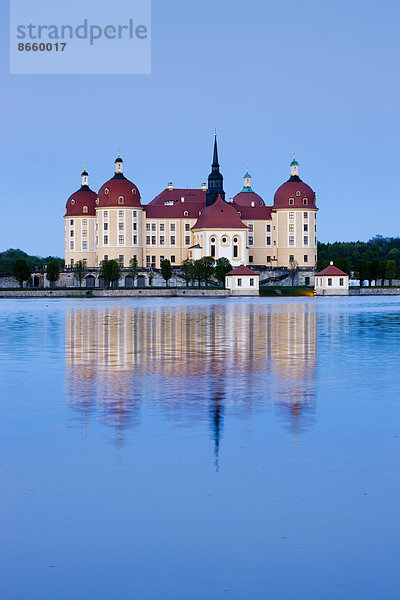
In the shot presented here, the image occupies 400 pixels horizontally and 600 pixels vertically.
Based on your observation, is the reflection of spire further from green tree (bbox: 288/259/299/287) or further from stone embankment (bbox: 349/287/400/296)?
green tree (bbox: 288/259/299/287)

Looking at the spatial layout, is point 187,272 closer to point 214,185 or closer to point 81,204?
point 214,185

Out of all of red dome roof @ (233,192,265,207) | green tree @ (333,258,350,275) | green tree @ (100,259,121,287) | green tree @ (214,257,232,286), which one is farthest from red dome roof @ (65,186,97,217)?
green tree @ (333,258,350,275)

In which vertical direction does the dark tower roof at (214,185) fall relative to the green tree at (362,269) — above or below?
above

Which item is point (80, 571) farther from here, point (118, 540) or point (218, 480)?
point (218, 480)

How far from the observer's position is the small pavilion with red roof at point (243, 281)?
110438 millimetres

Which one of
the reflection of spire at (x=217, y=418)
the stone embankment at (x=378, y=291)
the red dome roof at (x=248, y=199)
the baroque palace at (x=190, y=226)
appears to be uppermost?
the red dome roof at (x=248, y=199)

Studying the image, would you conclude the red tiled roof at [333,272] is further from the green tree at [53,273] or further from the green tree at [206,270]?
the green tree at [53,273]

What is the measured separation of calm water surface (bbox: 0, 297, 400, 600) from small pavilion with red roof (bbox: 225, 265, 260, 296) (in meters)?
90.9

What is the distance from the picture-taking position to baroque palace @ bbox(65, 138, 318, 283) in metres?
132

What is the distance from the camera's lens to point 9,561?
6.82 metres

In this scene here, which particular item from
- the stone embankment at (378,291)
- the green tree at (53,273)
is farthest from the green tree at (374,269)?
the green tree at (53,273)

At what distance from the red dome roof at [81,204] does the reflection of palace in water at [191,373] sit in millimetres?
104825

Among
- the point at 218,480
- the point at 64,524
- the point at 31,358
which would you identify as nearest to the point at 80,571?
the point at 64,524

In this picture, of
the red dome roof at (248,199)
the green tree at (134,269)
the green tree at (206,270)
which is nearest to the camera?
the green tree at (206,270)
